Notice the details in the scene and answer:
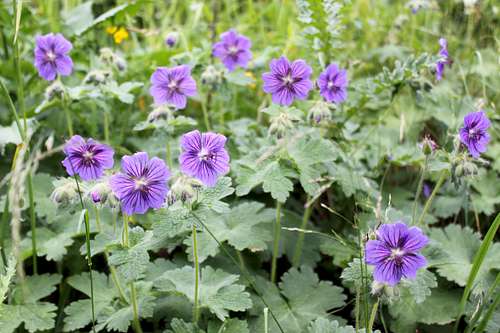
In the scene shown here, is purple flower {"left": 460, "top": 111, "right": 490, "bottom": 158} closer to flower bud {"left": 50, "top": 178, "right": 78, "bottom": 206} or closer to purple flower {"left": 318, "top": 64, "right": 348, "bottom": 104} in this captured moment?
purple flower {"left": 318, "top": 64, "right": 348, "bottom": 104}

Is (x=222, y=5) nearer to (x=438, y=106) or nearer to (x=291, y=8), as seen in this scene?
(x=291, y=8)

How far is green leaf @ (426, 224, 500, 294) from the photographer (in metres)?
2.08

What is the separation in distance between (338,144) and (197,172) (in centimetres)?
82

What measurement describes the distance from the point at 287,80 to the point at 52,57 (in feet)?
3.23

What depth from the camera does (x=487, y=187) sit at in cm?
273

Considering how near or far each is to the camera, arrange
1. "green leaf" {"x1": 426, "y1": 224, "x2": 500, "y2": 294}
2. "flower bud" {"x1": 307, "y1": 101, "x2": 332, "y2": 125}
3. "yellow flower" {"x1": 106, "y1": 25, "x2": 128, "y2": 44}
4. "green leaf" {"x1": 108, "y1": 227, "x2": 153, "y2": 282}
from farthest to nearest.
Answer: "yellow flower" {"x1": 106, "y1": 25, "x2": 128, "y2": 44}, "flower bud" {"x1": 307, "y1": 101, "x2": 332, "y2": 125}, "green leaf" {"x1": 426, "y1": 224, "x2": 500, "y2": 294}, "green leaf" {"x1": 108, "y1": 227, "x2": 153, "y2": 282}

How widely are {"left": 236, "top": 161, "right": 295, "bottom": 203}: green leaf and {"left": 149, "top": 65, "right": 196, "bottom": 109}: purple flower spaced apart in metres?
0.38

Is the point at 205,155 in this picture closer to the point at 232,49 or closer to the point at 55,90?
the point at 55,90

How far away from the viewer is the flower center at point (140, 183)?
1641 millimetres

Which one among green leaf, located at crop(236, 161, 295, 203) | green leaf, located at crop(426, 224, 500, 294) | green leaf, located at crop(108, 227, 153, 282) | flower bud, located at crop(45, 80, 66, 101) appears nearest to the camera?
green leaf, located at crop(108, 227, 153, 282)

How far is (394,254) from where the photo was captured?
1.55m

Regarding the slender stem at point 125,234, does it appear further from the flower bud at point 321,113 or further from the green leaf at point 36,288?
the flower bud at point 321,113

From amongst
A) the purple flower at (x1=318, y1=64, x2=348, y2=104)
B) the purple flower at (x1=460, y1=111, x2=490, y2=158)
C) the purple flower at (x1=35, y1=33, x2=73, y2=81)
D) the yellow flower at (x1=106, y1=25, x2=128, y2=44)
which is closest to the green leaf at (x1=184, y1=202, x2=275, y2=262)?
the purple flower at (x1=318, y1=64, x2=348, y2=104)

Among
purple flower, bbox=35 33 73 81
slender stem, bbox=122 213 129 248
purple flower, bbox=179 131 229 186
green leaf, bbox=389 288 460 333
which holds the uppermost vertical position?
purple flower, bbox=35 33 73 81
